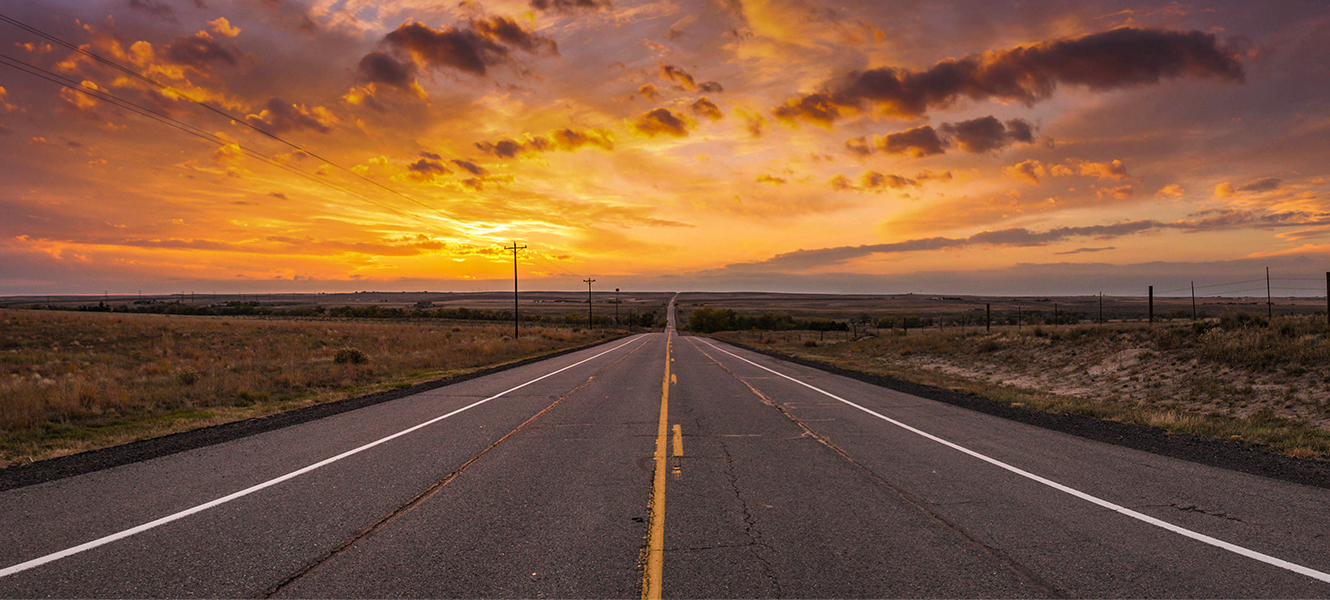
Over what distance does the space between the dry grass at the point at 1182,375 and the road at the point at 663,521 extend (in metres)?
4.47

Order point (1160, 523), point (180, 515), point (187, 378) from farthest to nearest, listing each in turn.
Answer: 1. point (187, 378)
2. point (180, 515)
3. point (1160, 523)

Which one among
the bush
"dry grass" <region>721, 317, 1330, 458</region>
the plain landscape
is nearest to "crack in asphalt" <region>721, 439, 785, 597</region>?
the plain landscape

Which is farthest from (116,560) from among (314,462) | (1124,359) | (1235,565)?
(1124,359)

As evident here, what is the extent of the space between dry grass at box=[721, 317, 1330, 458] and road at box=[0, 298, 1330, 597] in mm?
4467

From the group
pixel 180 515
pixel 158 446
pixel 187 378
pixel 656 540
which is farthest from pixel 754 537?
pixel 187 378

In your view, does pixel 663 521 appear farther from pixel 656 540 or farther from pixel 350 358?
pixel 350 358

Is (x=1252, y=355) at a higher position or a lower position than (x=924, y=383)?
higher

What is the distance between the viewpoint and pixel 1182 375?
1661cm

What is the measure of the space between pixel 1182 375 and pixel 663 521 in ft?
63.0

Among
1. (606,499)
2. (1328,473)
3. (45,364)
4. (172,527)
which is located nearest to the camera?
(172,527)

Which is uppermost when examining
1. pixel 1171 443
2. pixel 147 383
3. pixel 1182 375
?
pixel 147 383

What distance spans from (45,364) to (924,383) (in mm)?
37603

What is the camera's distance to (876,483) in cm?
670

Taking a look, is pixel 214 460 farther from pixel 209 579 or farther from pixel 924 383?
pixel 924 383
